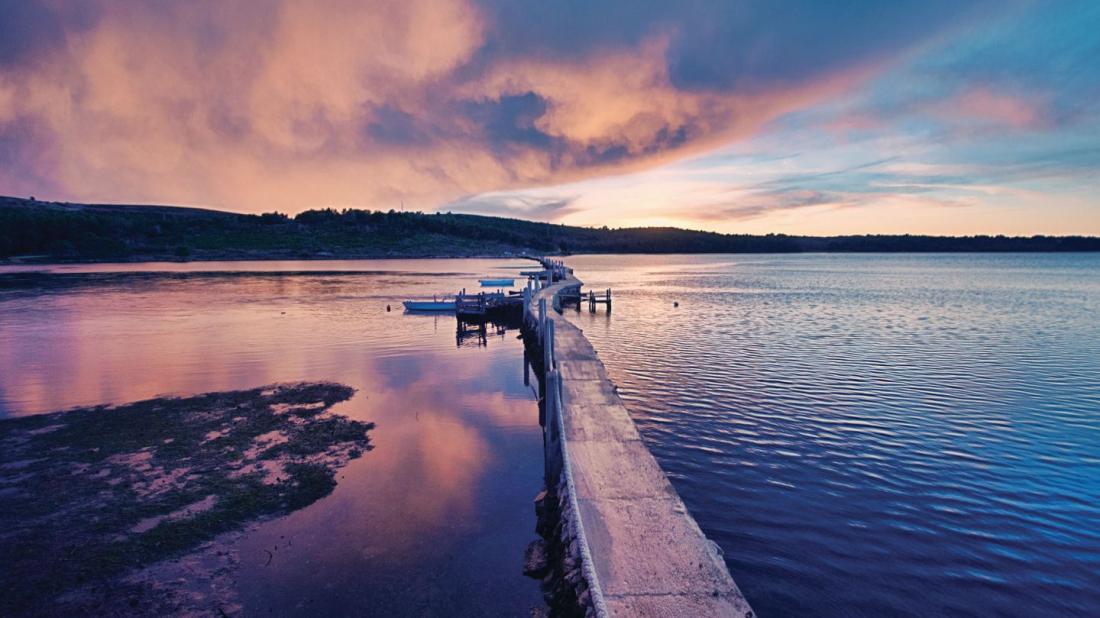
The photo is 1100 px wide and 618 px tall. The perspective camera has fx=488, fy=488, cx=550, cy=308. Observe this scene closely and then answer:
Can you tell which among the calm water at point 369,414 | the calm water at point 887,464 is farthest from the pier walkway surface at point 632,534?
the calm water at point 369,414

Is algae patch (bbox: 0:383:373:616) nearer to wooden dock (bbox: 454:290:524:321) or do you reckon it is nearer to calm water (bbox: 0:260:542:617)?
calm water (bbox: 0:260:542:617)

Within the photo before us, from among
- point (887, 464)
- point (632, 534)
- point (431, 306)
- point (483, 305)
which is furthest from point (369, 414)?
point (431, 306)

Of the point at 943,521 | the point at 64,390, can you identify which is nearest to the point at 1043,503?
the point at 943,521

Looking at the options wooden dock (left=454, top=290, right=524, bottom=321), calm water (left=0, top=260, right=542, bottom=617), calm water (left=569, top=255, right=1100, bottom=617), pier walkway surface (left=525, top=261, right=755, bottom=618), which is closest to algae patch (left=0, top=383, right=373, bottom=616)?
calm water (left=0, top=260, right=542, bottom=617)

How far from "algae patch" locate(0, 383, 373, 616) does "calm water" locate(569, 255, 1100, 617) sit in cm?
855

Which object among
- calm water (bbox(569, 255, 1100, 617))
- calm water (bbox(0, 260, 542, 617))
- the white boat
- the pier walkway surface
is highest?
the pier walkway surface

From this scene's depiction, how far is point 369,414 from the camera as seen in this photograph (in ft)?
49.3

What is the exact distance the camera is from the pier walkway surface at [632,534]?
516cm

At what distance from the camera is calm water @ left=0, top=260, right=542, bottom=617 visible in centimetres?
753

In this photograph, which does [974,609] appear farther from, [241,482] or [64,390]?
[64,390]

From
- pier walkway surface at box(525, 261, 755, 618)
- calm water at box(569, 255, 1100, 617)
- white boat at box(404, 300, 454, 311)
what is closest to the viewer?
pier walkway surface at box(525, 261, 755, 618)

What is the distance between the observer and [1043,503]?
9.00 meters

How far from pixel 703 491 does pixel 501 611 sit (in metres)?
4.65

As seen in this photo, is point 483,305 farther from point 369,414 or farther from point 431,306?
point 369,414
